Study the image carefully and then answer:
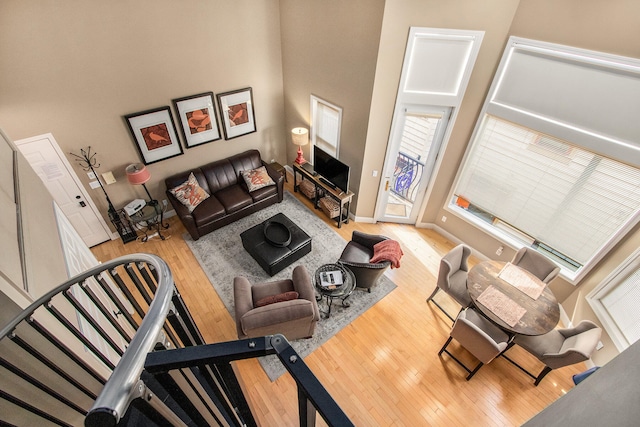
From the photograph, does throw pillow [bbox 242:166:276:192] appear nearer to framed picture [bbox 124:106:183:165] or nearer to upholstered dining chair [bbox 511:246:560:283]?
framed picture [bbox 124:106:183:165]

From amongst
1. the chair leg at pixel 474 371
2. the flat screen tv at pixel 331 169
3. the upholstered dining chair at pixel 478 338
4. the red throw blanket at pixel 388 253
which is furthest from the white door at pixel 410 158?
the chair leg at pixel 474 371

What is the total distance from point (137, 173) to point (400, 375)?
5.05 metres

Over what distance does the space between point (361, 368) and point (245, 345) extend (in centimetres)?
347

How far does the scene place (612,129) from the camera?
11.1 feet

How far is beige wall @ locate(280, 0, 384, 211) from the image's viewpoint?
13.9ft

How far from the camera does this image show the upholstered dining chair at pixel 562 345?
3.19m

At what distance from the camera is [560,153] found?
12.8 ft

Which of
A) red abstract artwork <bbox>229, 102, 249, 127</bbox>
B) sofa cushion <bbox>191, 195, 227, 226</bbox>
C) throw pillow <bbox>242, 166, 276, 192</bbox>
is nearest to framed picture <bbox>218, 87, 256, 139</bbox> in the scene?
red abstract artwork <bbox>229, 102, 249, 127</bbox>

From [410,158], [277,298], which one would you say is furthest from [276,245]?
[410,158]

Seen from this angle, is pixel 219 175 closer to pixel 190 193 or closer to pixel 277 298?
pixel 190 193

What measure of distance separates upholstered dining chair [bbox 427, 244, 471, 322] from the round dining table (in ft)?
0.88

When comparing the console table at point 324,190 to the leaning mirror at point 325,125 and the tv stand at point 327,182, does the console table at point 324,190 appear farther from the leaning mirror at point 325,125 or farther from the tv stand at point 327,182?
the leaning mirror at point 325,125

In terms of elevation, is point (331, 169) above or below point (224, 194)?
above

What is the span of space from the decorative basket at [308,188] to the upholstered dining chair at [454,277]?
10.1 feet
